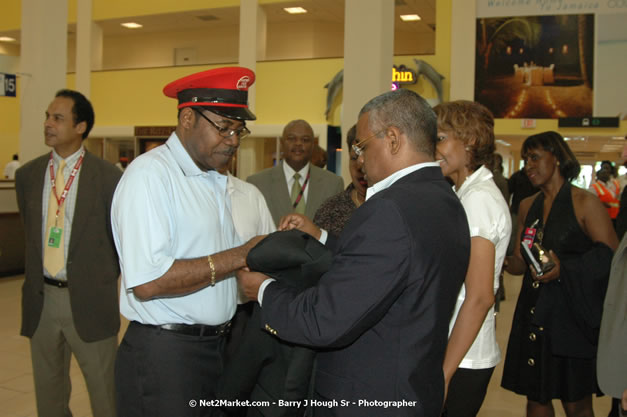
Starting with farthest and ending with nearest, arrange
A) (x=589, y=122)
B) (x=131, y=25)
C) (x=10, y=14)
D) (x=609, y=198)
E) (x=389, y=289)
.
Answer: (x=131, y=25), (x=10, y=14), (x=589, y=122), (x=609, y=198), (x=389, y=289)

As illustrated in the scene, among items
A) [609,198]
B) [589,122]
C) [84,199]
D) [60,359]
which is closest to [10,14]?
[589,122]

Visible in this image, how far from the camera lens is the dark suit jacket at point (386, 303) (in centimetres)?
139

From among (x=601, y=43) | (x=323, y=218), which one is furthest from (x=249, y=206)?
(x=601, y=43)

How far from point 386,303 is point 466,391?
35.4 inches

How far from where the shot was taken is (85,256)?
2.85 metres

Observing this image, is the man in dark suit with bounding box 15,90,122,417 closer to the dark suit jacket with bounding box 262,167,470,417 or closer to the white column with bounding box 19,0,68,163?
the dark suit jacket with bounding box 262,167,470,417

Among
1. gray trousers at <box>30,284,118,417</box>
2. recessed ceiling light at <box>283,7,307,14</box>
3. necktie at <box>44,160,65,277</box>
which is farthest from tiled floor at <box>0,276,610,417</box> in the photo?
recessed ceiling light at <box>283,7,307,14</box>

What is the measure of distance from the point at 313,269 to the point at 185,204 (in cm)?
60

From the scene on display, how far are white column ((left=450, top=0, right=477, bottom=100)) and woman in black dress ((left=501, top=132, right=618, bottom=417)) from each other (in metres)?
7.32

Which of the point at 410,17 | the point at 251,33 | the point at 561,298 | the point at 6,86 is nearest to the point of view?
the point at 561,298

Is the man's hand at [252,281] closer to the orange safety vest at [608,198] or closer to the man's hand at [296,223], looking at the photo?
the man's hand at [296,223]

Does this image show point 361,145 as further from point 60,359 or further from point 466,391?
point 60,359

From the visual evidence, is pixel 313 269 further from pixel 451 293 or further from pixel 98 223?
pixel 98 223

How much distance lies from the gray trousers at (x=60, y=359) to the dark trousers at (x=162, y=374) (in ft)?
3.45
